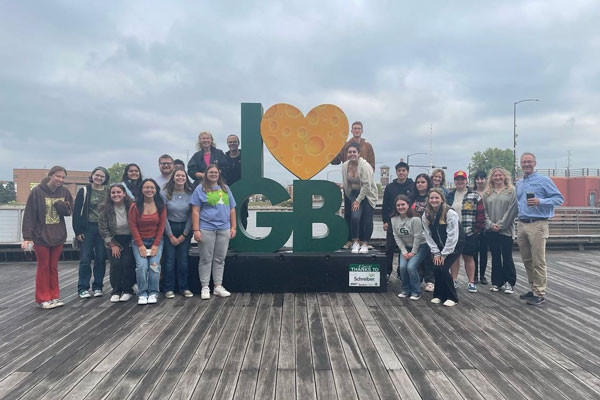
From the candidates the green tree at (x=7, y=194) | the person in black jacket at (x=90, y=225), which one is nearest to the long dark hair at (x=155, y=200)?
A: the person in black jacket at (x=90, y=225)

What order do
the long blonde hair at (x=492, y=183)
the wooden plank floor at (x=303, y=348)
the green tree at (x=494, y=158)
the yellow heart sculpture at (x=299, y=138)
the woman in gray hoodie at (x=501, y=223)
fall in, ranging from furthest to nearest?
the green tree at (x=494, y=158)
the yellow heart sculpture at (x=299, y=138)
the long blonde hair at (x=492, y=183)
the woman in gray hoodie at (x=501, y=223)
the wooden plank floor at (x=303, y=348)

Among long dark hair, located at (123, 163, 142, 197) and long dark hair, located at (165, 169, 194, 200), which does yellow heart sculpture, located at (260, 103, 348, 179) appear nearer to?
long dark hair, located at (165, 169, 194, 200)

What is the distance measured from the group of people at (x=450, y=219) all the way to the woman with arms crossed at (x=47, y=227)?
3847mm

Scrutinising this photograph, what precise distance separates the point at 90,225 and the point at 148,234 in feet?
2.93

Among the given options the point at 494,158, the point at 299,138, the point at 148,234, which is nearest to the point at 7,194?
the point at 148,234

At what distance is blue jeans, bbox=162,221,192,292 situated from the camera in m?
4.65

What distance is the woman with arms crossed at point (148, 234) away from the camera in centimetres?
436

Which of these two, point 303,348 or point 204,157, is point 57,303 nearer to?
point 204,157

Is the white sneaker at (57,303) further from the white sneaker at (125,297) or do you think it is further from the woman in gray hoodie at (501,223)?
the woman in gray hoodie at (501,223)

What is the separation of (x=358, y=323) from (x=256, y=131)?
3.03 metres

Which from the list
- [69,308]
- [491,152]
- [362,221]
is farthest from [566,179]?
[491,152]

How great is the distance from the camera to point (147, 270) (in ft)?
14.7

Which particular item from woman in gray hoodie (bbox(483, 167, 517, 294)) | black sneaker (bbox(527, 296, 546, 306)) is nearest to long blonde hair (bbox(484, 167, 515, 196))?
woman in gray hoodie (bbox(483, 167, 517, 294))

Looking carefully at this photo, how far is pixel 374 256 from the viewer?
495 centimetres
